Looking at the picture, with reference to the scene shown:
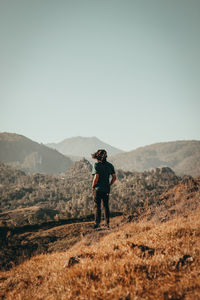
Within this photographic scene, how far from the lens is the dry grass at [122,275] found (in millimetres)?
2320

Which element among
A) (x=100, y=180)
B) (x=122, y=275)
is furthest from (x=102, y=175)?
(x=122, y=275)

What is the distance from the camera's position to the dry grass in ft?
7.61

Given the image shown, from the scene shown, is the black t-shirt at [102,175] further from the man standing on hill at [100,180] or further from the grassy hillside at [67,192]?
the grassy hillside at [67,192]

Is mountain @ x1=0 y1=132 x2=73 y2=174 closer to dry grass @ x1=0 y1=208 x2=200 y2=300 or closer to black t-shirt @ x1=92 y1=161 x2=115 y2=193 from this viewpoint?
black t-shirt @ x1=92 y1=161 x2=115 y2=193

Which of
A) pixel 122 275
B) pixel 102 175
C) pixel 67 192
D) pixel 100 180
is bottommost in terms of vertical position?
pixel 67 192

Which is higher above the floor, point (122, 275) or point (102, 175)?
point (102, 175)

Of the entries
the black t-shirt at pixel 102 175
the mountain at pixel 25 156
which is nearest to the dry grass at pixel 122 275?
the black t-shirt at pixel 102 175

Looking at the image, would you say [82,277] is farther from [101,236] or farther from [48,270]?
[101,236]

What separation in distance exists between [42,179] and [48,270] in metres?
61.8

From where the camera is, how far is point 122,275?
8.86 feet

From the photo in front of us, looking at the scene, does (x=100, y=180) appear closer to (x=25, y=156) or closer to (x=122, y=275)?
(x=122, y=275)

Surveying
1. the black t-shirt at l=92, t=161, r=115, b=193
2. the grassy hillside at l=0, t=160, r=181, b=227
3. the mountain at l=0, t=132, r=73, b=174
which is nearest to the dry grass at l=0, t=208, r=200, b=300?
the black t-shirt at l=92, t=161, r=115, b=193

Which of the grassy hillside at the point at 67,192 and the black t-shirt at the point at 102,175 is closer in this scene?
the black t-shirt at the point at 102,175

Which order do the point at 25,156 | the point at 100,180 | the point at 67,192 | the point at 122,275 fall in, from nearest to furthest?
the point at 122,275, the point at 100,180, the point at 67,192, the point at 25,156
